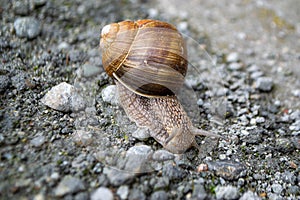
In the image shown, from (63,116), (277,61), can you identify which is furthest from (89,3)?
(277,61)

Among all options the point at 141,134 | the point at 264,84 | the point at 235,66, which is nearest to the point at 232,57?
the point at 235,66

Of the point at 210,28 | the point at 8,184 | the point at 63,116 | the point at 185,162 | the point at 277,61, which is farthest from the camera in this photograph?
the point at 210,28

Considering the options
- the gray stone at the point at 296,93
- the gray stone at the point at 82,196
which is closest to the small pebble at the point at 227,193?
the gray stone at the point at 82,196

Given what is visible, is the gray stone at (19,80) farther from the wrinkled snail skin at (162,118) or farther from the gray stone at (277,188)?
the gray stone at (277,188)

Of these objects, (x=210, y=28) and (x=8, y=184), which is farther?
(x=210, y=28)

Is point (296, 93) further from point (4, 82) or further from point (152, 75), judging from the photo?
point (4, 82)

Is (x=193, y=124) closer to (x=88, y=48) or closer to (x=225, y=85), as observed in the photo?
(x=225, y=85)
